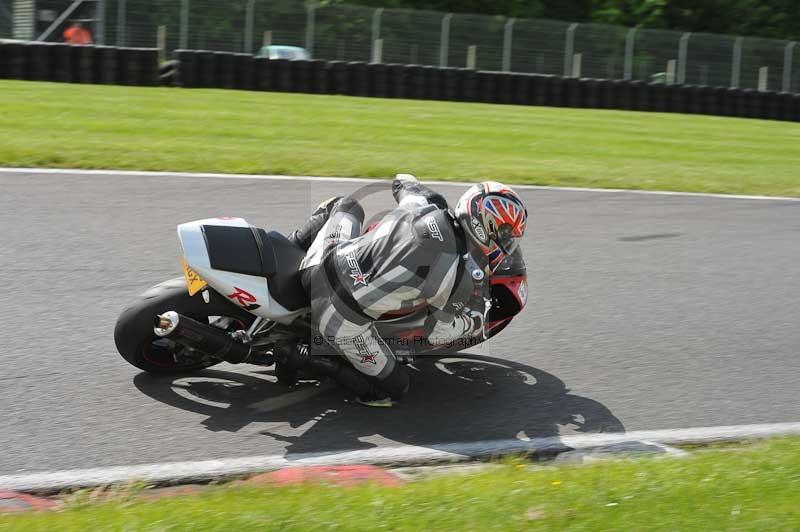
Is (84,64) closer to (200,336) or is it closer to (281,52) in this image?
(281,52)

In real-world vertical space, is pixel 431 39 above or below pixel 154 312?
above

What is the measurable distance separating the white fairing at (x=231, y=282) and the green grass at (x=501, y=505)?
1125mm

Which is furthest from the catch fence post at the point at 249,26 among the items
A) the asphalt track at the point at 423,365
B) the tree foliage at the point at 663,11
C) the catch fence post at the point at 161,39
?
the asphalt track at the point at 423,365

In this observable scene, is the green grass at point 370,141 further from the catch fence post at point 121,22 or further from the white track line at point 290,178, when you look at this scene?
the catch fence post at point 121,22

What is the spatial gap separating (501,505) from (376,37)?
2141 centimetres

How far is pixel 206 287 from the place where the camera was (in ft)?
17.4

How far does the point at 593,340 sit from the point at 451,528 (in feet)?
10.5

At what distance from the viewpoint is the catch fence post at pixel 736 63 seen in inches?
1077

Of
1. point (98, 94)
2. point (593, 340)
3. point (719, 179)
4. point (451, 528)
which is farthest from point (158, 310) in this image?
point (98, 94)

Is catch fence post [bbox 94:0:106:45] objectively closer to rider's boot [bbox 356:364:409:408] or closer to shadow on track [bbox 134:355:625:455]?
shadow on track [bbox 134:355:625:455]

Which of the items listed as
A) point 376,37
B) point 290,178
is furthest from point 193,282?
point 376,37

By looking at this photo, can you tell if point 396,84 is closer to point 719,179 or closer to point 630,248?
point 719,179

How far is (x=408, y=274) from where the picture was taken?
5.11 m

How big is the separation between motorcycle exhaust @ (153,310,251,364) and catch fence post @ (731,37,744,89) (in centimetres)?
2470
